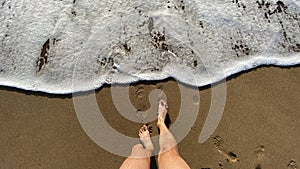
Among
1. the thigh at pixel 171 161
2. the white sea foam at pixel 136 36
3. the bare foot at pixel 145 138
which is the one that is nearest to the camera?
the thigh at pixel 171 161

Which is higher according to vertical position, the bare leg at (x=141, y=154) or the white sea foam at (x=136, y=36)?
the white sea foam at (x=136, y=36)

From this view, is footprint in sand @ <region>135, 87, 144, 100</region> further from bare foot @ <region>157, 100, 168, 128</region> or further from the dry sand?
bare foot @ <region>157, 100, 168, 128</region>

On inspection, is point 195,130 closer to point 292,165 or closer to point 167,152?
point 167,152

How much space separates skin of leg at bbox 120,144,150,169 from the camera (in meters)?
3.14

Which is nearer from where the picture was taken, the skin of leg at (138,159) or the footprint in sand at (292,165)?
the skin of leg at (138,159)

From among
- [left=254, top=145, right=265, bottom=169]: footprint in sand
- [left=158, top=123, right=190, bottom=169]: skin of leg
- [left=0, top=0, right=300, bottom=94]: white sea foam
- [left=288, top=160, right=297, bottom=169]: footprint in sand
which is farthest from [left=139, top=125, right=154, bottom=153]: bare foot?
[left=288, top=160, right=297, bottom=169]: footprint in sand

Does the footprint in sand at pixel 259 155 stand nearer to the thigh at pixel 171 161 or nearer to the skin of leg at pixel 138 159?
the thigh at pixel 171 161

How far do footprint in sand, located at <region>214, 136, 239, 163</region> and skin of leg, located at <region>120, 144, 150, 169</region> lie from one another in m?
0.65

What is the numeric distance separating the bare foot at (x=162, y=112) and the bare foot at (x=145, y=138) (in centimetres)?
13

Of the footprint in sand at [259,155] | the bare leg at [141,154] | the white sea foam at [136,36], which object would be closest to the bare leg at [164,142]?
the bare leg at [141,154]

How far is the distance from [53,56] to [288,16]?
230 cm

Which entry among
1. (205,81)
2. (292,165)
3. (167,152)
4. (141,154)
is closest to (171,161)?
(167,152)

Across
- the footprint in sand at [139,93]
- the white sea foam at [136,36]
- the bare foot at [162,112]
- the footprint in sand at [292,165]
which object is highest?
the white sea foam at [136,36]

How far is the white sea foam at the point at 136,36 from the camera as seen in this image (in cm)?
335
